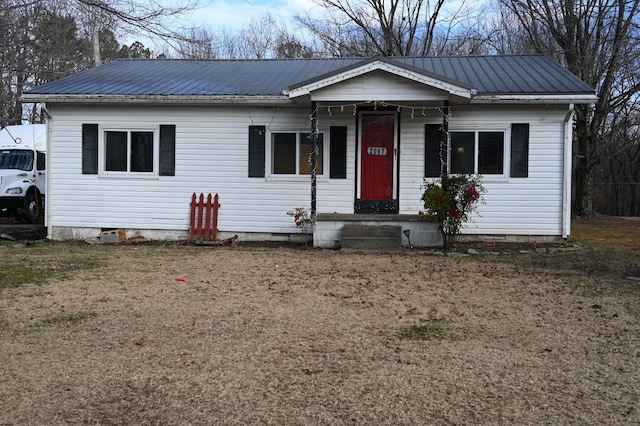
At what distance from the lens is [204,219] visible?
12.4 m

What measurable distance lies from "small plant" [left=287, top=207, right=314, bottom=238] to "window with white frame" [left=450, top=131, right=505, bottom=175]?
3.29m

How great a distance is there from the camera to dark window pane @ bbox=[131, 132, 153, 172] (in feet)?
41.4

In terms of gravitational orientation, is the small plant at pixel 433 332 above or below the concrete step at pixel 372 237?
below

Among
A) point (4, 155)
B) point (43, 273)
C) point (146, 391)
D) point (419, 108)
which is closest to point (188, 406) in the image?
point (146, 391)

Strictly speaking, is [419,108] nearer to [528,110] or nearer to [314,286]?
[528,110]

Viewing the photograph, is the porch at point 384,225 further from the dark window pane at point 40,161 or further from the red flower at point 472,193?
the dark window pane at point 40,161

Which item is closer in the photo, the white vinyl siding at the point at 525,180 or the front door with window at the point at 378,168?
the white vinyl siding at the point at 525,180

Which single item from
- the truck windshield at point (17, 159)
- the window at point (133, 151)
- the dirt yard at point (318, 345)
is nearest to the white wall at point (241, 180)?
the window at point (133, 151)

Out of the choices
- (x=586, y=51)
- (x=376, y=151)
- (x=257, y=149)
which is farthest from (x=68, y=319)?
(x=586, y=51)

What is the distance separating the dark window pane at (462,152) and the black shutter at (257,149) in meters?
4.17

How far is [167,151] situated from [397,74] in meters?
5.41

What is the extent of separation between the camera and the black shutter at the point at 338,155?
12242 millimetres

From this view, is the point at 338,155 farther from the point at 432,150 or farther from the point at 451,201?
the point at 451,201

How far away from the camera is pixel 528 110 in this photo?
11.7 m
